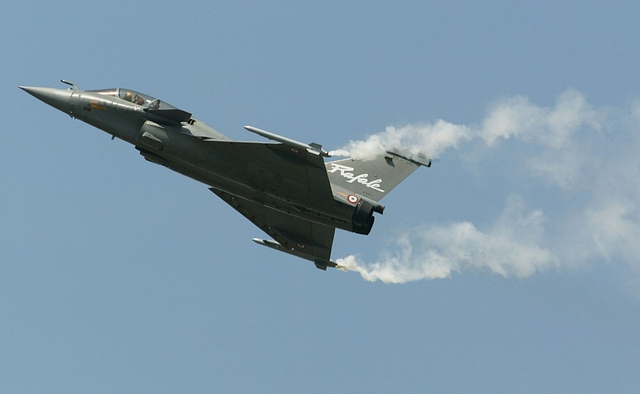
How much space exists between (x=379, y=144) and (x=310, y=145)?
4567 mm

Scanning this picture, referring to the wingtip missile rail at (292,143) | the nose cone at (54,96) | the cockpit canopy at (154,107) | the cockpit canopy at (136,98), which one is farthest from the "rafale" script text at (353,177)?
the nose cone at (54,96)

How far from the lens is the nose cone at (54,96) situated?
28.7 meters

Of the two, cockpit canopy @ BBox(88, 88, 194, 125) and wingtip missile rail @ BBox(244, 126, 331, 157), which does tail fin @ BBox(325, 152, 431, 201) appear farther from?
cockpit canopy @ BBox(88, 88, 194, 125)

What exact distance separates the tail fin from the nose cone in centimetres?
909

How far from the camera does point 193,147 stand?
90.7ft

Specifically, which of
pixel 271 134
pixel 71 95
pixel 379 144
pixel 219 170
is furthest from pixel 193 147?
pixel 379 144

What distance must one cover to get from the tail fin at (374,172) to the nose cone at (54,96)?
358 inches

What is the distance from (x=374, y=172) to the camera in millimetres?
30203

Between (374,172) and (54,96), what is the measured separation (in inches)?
437

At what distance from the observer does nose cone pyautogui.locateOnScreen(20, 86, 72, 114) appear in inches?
1131

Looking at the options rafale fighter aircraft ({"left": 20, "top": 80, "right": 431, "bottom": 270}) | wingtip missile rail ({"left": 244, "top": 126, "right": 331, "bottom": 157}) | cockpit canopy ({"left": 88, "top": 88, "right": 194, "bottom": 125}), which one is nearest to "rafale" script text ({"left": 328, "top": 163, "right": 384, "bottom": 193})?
rafale fighter aircraft ({"left": 20, "top": 80, "right": 431, "bottom": 270})

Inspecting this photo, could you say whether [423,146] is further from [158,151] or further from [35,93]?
[35,93]

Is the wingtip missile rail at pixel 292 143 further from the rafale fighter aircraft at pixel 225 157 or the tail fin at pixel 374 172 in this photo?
the tail fin at pixel 374 172

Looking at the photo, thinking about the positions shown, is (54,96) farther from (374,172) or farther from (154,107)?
(374,172)
